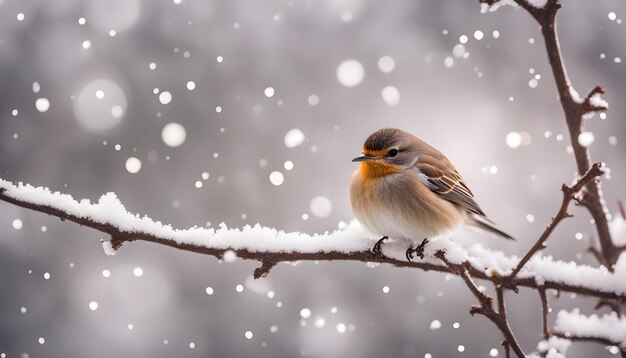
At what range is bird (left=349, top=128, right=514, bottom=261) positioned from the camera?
260 cm

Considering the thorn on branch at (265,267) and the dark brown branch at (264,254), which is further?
the thorn on branch at (265,267)

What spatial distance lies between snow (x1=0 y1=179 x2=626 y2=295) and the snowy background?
241 inches

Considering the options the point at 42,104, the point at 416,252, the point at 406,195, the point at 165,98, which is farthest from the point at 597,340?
the point at 42,104

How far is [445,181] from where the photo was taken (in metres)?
2.97

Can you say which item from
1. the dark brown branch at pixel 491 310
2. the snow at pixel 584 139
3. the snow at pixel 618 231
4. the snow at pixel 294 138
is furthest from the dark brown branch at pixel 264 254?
the snow at pixel 294 138

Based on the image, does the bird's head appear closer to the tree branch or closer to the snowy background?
the tree branch

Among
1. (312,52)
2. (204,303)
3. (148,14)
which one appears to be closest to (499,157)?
(312,52)

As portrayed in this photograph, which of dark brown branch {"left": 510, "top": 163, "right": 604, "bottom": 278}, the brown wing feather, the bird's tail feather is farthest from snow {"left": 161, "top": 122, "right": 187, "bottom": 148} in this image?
dark brown branch {"left": 510, "top": 163, "right": 604, "bottom": 278}

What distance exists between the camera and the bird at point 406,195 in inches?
102

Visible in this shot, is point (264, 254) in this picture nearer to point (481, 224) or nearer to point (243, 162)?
point (481, 224)

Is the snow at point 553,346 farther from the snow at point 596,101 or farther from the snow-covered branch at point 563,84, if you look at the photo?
the snow at point 596,101

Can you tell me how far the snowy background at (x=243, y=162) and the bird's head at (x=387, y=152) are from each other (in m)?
5.12

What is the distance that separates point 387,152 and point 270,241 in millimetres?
1045

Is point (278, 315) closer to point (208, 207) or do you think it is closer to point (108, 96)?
point (208, 207)
